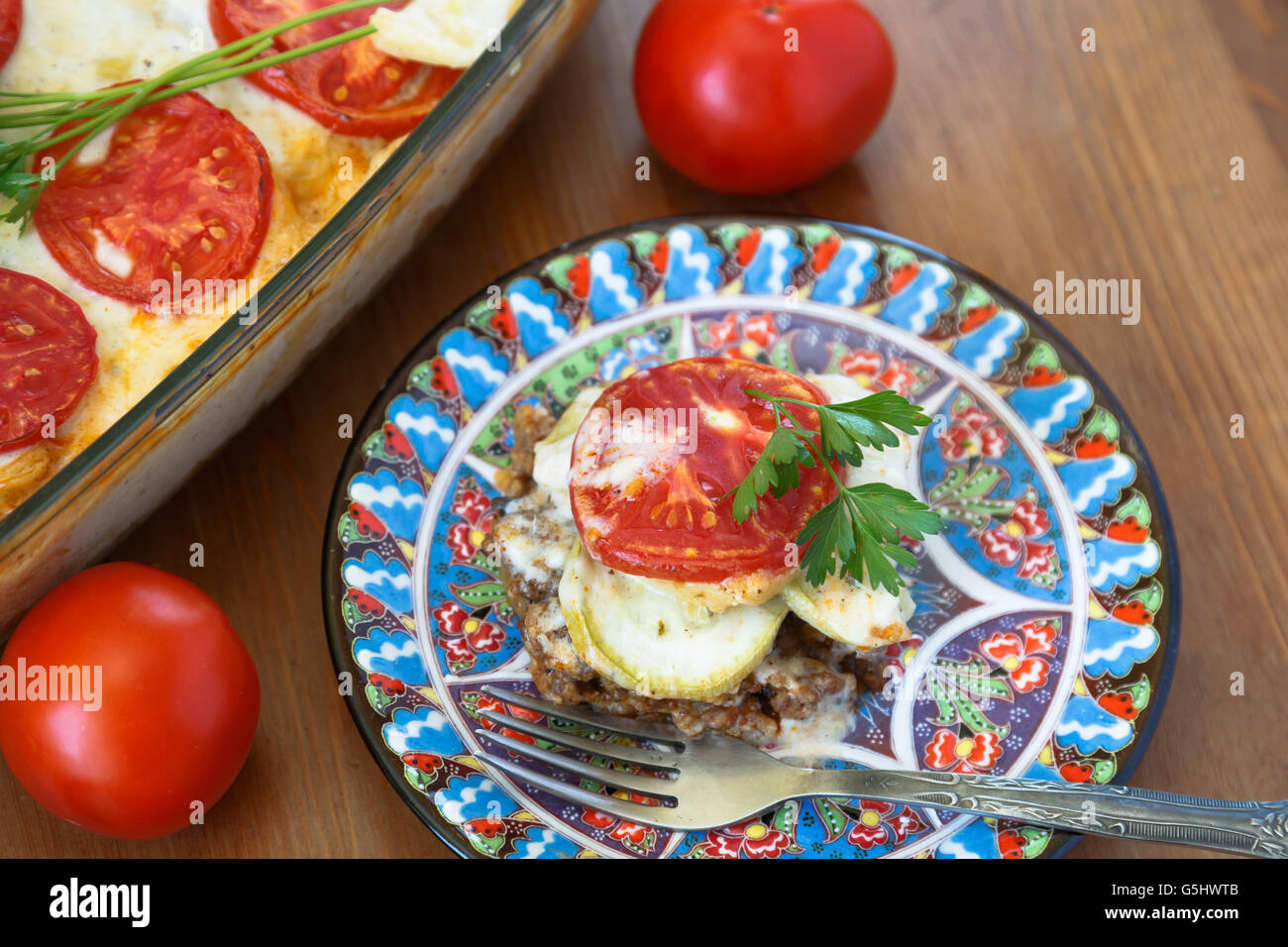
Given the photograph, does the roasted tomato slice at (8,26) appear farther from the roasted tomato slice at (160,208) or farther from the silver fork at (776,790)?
the silver fork at (776,790)

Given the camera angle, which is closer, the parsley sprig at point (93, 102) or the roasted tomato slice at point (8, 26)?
the parsley sprig at point (93, 102)

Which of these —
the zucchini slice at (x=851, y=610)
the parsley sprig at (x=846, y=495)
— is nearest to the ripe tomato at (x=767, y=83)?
the parsley sprig at (x=846, y=495)

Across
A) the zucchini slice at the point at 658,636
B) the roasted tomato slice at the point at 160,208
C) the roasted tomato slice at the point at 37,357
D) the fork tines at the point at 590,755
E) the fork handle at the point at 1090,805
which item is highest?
the roasted tomato slice at the point at 160,208

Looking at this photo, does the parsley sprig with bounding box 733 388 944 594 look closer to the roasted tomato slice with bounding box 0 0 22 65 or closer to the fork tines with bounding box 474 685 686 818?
the fork tines with bounding box 474 685 686 818

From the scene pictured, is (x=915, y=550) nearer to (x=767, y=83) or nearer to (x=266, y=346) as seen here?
(x=767, y=83)

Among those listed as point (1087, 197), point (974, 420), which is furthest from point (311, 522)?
point (1087, 197)

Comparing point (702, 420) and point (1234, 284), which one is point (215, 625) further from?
point (1234, 284)

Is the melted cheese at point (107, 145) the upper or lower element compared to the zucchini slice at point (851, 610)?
upper

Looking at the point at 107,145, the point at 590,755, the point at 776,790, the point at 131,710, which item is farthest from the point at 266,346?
the point at 776,790
